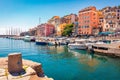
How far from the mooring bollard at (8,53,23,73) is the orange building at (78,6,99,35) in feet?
257

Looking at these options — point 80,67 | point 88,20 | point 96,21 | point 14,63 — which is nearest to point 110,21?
point 96,21

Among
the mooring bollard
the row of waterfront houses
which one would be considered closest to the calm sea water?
the mooring bollard

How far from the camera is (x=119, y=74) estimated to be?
990 inches

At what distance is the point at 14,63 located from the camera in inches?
517

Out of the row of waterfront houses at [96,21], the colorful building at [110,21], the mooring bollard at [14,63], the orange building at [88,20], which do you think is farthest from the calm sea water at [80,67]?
the orange building at [88,20]

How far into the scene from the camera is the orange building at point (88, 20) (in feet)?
291

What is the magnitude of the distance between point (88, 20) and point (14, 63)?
7967 cm

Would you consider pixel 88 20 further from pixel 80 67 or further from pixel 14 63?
pixel 14 63

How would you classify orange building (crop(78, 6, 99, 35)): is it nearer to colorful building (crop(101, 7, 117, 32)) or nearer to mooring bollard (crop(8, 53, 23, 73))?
colorful building (crop(101, 7, 117, 32))

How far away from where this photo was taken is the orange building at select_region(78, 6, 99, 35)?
88688mm

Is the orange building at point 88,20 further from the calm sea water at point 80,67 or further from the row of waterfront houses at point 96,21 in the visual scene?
the calm sea water at point 80,67

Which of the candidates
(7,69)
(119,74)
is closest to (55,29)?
(119,74)

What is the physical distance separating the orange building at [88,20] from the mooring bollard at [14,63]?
78.4 metres

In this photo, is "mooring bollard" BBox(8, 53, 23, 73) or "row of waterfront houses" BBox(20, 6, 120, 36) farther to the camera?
"row of waterfront houses" BBox(20, 6, 120, 36)
